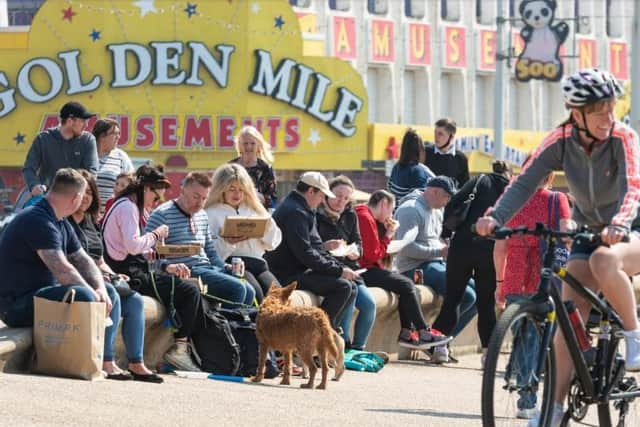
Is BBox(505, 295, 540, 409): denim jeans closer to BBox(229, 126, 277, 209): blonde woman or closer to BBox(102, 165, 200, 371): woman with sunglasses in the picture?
BBox(102, 165, 200, 371): woman with sunglasses

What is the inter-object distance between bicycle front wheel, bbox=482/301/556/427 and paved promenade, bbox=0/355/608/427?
6.60 feet

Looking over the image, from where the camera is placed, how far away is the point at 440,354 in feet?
51.2

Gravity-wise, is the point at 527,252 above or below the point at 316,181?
below

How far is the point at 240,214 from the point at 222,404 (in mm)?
3642

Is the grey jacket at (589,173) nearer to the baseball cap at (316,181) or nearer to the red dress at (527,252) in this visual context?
the red dress at (527,252)

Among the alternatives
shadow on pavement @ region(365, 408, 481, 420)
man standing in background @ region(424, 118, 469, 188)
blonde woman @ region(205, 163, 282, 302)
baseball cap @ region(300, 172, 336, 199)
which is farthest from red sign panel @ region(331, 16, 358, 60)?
shadow on pavement @ region(365, 408, 481, 420)

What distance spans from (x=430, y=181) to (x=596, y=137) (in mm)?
7631

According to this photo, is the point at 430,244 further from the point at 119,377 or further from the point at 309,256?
the point at 119,377

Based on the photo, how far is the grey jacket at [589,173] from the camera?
325 inches

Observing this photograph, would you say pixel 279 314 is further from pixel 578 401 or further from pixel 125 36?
pixel 125 36

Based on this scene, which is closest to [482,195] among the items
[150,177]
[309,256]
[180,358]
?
[309,256]

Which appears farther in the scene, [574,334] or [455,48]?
[455,48]

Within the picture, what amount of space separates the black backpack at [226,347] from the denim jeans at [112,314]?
2.77 ft

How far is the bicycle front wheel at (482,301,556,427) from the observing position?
25.2 ft
